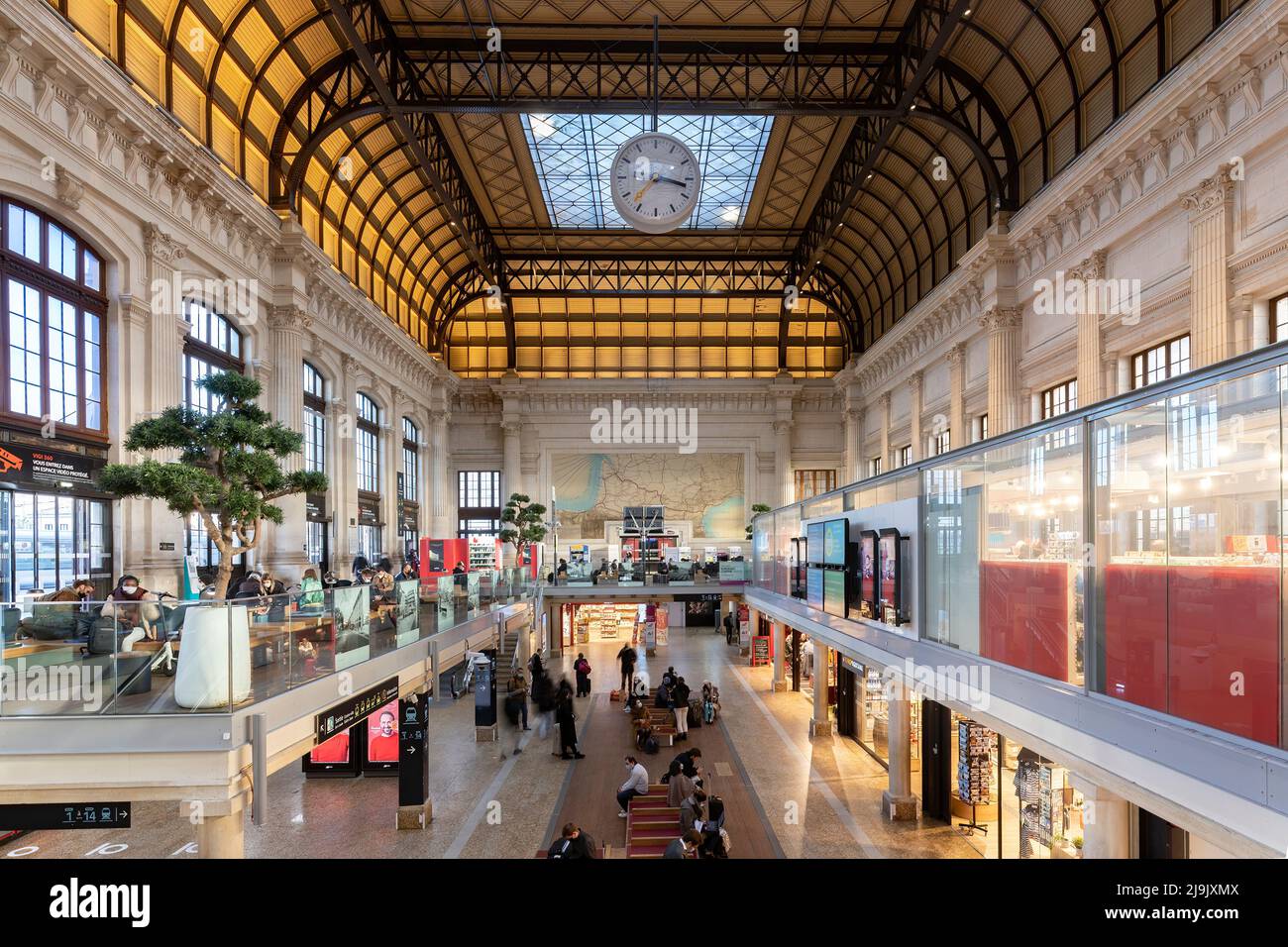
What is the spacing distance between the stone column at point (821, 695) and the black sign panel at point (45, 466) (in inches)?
665

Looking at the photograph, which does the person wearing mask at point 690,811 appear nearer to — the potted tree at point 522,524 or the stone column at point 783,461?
the potted tree at point 522,524

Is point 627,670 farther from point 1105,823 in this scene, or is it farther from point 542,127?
point 542,127

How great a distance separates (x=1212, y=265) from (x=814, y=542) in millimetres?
8981

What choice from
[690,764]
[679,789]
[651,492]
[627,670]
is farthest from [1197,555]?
[651,492]

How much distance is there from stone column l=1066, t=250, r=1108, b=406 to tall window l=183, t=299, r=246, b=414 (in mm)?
20472

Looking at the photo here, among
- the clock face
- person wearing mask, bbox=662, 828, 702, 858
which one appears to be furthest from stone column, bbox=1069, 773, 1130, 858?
the clock face

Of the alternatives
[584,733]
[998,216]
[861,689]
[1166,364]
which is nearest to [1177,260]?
[1166,364]

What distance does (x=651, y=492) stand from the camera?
4447 centimetres

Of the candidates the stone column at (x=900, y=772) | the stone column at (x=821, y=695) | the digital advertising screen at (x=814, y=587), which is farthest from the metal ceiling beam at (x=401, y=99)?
the stone column at (x=900, y=772)

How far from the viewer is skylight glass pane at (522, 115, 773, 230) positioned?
28.5 meters

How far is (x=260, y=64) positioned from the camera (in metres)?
20.9

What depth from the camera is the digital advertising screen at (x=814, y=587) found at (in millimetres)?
16484

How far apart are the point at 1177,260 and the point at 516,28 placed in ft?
57.6

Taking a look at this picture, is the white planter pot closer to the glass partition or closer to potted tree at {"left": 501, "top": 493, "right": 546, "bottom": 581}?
the glass partition
